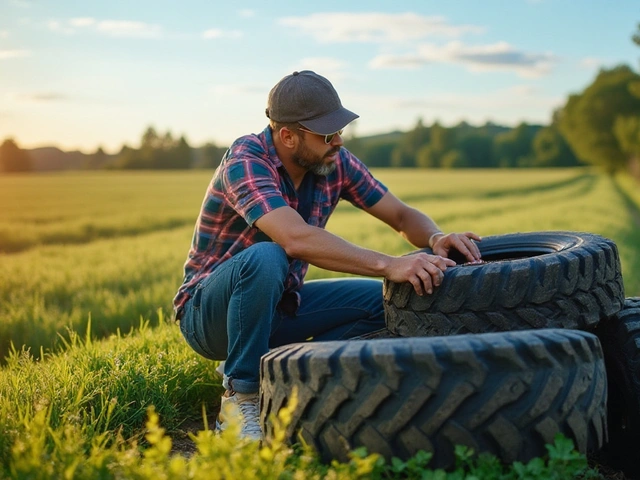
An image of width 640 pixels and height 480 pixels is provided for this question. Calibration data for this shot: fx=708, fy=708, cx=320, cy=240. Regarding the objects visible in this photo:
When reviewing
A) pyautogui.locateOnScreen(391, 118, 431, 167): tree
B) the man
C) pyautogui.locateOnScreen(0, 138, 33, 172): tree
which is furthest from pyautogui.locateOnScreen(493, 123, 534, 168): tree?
the man

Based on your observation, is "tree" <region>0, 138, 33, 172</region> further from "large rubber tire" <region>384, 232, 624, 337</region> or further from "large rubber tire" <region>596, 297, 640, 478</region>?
"large rubber tire" <region>596, 297, 640, 478</region>

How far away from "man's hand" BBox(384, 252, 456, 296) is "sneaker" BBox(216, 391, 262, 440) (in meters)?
0.94

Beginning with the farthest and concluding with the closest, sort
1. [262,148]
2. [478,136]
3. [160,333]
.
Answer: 1. [478,136]
2. [160,333]
3. [262,148]

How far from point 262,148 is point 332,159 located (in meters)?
0.41

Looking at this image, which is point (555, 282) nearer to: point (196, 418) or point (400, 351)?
point (400, 351)

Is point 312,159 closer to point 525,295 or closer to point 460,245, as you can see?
point 460,245

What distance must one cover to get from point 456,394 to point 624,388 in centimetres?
120

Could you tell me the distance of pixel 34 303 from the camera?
7418 millimetres

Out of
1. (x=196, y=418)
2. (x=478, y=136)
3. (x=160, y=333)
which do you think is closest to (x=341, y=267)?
Result: (x=196, y=418)

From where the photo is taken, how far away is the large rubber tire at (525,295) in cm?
322

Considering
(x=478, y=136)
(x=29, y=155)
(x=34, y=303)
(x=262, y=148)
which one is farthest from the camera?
(x=478, y=136)

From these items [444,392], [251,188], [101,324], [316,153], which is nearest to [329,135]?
[316,153]

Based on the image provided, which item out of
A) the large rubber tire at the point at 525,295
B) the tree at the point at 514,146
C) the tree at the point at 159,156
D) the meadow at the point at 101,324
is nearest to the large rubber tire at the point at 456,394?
the meadow at the point at 101,324

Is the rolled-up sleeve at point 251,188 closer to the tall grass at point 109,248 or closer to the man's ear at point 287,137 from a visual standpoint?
the man's ear at point 287,137
